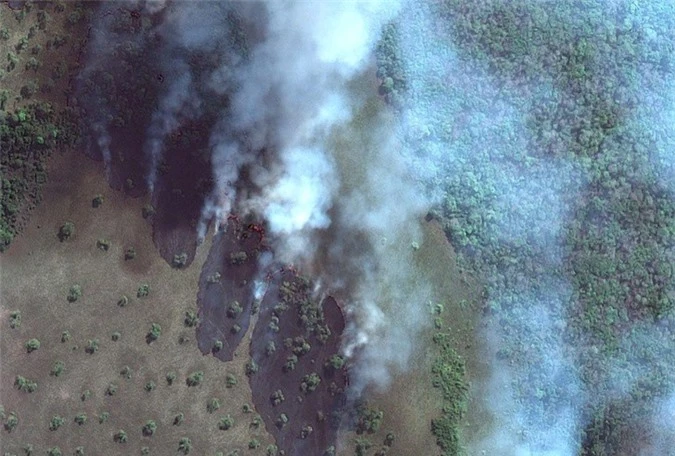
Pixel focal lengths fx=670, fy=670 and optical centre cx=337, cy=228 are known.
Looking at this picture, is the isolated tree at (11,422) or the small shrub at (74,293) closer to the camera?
the isolated tree at (11,422)

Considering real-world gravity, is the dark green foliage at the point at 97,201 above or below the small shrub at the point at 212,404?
above

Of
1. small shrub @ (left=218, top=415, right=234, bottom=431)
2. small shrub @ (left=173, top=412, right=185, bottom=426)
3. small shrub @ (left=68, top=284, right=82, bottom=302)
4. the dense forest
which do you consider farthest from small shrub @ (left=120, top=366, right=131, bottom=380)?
the dense forest

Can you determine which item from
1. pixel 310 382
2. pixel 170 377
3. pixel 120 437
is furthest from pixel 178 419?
pixel 310 382

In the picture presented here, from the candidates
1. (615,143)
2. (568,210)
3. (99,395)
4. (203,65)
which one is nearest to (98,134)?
(203,65)

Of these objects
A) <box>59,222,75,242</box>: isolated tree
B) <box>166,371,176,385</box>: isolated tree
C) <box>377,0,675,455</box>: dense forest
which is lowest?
<box>166,371,176,385</box>: isolated tree

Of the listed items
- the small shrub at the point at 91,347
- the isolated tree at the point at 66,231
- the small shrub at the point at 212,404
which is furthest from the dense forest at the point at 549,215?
the small shrub at the point at 91,347

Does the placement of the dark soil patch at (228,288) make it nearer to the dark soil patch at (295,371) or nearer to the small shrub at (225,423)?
the dark soil patch at (295,371)

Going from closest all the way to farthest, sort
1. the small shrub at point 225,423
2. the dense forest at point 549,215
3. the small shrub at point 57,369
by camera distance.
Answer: the small shrub at point 57,369 → the small shrub at point 225,423 → the dense forest at point 549,215

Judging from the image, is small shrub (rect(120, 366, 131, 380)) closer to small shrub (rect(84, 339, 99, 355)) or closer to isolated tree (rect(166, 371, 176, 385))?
small shrub (rect(84, 339, 99, 355))
